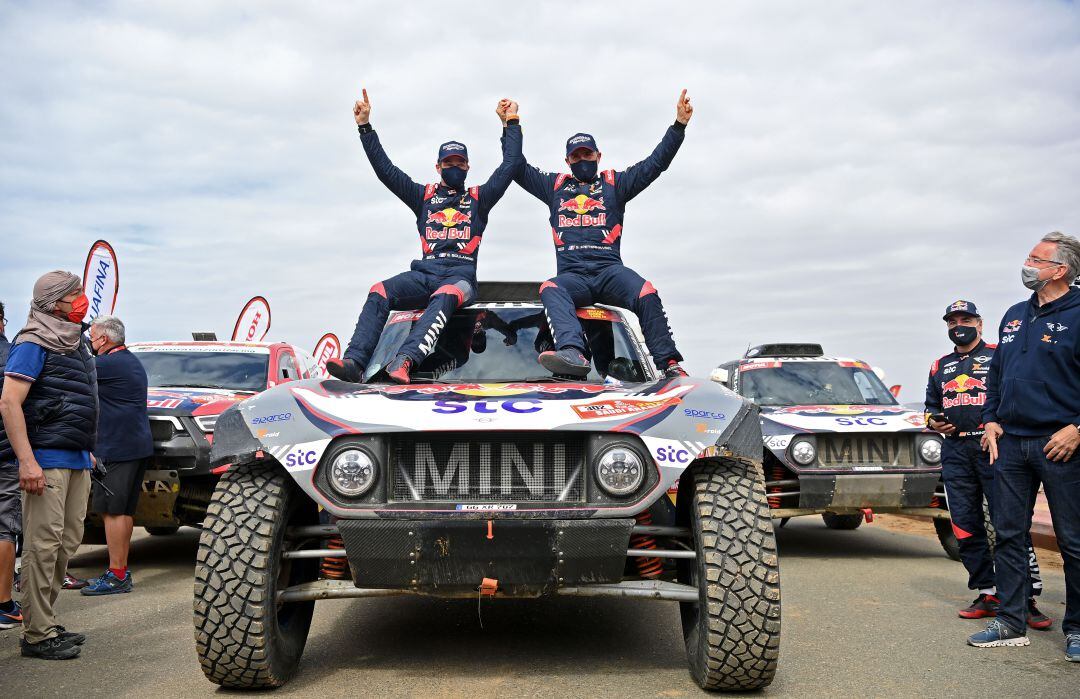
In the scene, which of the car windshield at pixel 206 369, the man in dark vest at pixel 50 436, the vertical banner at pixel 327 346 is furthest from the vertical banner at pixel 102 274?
the vertical banner at pixel 327 346

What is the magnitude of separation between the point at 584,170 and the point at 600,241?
56 cm

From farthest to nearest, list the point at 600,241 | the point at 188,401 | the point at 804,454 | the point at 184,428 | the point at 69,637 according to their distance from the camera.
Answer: the point at 804,454 → the point at 188,401 → the point at 184,428 → the point at 600,241 → the point at 69,637

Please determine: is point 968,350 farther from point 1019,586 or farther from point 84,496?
point 84,496

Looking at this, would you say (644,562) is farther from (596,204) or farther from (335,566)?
(596,204)

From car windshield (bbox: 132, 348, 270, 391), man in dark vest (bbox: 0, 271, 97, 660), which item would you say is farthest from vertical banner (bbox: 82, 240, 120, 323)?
man in dark vest (bbox: 0, 271, 97, 660)

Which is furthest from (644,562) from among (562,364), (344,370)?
(344,370)

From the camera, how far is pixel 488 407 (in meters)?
4.04

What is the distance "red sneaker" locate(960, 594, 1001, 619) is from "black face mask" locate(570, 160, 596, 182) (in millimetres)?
3720

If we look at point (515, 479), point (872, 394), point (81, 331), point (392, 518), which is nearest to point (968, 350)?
point (872, 394)

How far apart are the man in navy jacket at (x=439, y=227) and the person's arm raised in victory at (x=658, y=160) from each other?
0.77m

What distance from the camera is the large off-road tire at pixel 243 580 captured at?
150 inches

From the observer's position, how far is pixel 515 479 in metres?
3.93

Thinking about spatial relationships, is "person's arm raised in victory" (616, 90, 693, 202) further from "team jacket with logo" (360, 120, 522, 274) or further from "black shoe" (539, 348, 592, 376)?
"black shoe" (539, 348, 592, 376)

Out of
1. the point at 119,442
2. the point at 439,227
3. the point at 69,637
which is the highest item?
the point at 439,227
